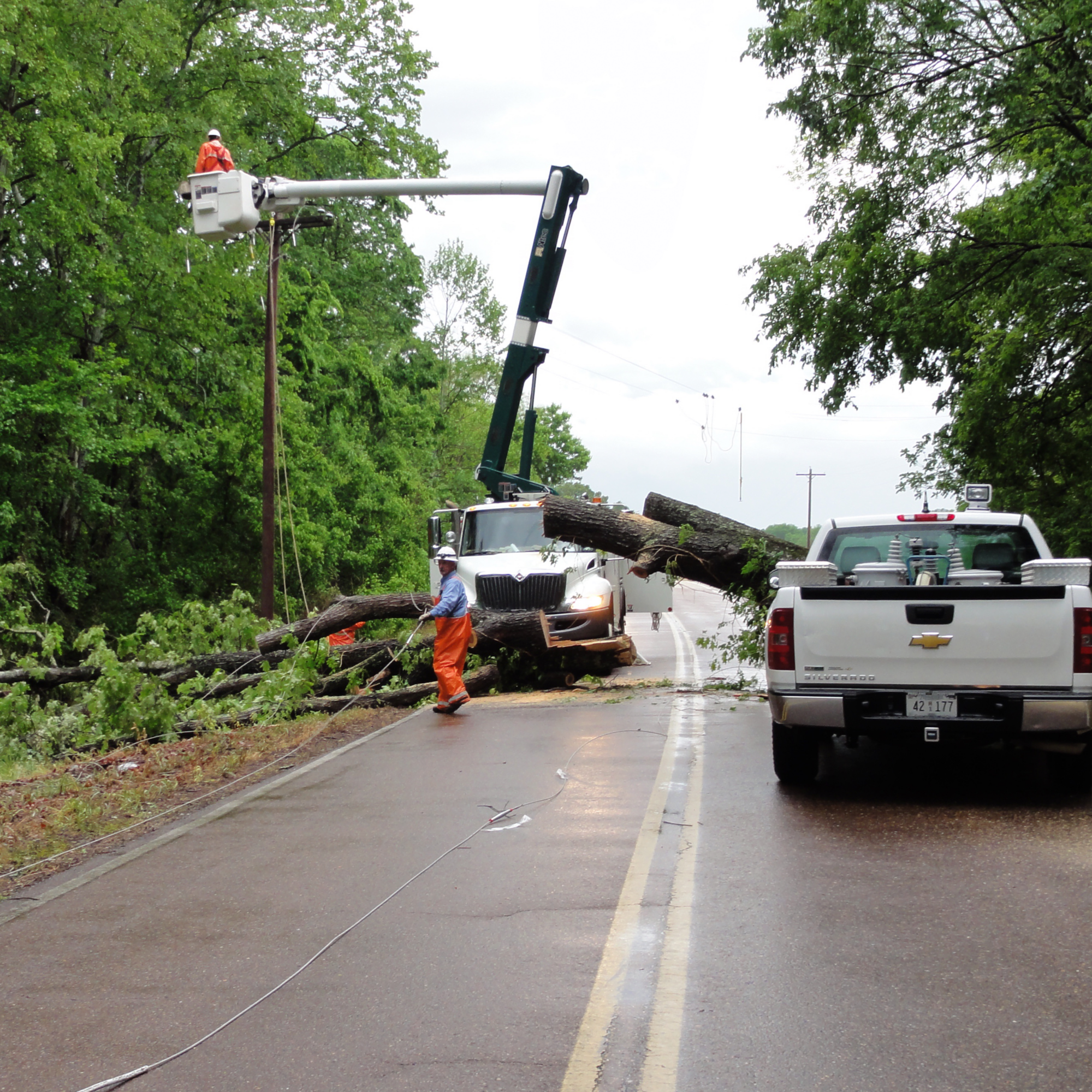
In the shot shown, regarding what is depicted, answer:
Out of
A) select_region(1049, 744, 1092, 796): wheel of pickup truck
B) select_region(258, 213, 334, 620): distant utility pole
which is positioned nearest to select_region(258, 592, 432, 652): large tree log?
select_region(258, 213, 334, 620): distant utility pole

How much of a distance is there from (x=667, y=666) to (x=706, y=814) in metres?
11.1

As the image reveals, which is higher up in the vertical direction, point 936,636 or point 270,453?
point 270,453

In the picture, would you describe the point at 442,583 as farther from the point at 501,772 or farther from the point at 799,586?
the point at 799,586

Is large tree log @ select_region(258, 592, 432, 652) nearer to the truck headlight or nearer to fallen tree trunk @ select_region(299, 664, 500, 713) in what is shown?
fallen tree trunk @ select_region(299, 664, 500, 713)

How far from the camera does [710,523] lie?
1378 centimetres

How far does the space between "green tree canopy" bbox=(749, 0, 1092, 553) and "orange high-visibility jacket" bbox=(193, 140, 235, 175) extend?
7265mm

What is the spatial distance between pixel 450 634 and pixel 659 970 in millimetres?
8546

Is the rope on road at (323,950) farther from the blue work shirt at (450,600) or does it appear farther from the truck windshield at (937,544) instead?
the blue work shirt at (450,600)

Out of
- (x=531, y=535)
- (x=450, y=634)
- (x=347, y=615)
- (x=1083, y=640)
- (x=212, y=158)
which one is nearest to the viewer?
(x=1083, y=640)

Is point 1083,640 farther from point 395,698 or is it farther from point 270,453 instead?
point 270,453

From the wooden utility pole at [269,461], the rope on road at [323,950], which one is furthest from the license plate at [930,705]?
the wooden utility pole at [269,461]

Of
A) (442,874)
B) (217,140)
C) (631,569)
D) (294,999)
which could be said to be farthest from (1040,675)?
(217,140)

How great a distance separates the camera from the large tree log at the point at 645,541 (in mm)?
13516

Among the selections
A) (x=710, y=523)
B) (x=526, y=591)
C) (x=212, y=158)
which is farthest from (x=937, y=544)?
(x=212, y=158)
